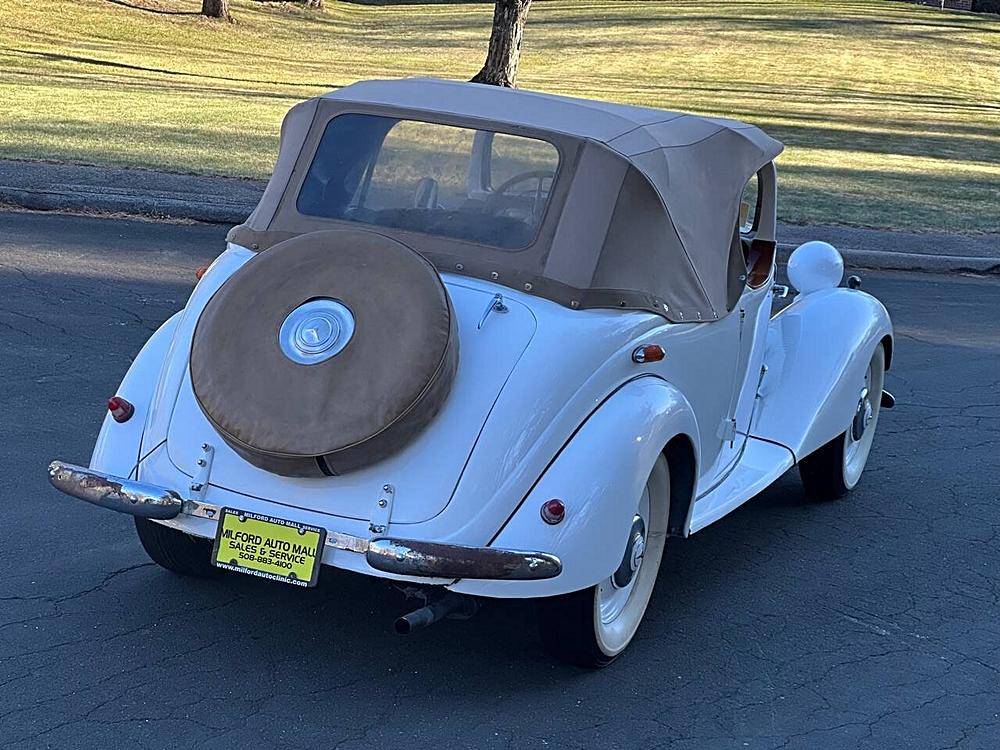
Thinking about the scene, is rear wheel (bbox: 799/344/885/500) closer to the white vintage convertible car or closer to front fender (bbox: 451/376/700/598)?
the white vintage convertible car

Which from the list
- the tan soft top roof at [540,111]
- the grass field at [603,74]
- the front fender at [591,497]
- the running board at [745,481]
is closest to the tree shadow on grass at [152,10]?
the grass field at [603,74]

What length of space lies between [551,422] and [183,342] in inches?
49.6

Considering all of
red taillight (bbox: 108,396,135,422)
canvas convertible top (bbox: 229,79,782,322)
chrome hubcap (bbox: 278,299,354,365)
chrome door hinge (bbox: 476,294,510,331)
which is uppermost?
canvas convertible top (bbox: 229,79,782,322)

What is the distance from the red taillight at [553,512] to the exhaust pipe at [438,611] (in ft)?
1.12

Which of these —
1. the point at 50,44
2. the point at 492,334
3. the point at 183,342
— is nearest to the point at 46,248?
the point at 183,342

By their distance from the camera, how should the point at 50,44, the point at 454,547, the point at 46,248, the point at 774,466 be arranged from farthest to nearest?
the point at 50,44 < the point at 46,248 < the point at 774,466 < the point at 454,547

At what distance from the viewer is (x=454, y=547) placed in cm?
377

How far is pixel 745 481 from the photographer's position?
212 inches

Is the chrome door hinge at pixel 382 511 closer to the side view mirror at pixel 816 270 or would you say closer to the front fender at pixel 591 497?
the front fender at pixel 591 497

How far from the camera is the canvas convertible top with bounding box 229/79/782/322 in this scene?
14.8 ft

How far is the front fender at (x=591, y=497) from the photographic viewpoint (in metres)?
3.91

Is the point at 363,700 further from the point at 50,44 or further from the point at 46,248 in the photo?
the point at 50,44

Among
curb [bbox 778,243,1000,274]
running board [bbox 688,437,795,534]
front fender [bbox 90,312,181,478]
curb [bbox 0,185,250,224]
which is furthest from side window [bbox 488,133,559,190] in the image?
curb [bbox 778,243,1000,274]

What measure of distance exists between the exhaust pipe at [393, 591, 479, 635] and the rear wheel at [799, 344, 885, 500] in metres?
2.53
